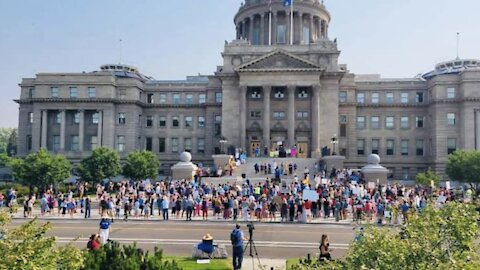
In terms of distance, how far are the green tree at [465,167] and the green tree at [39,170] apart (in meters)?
49.0

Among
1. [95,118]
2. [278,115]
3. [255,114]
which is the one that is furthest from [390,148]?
[95,118]

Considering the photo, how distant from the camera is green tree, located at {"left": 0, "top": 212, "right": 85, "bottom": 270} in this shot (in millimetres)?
8102

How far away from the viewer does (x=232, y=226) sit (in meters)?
30.4

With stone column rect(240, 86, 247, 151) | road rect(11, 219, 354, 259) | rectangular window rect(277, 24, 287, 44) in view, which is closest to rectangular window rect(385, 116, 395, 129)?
stone column rect(240, 86, 247, 151)

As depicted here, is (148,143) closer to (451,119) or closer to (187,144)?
(187,144)

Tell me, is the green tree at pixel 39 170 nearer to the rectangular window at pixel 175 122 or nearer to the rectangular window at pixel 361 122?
the rectangular window at pixel 175 122

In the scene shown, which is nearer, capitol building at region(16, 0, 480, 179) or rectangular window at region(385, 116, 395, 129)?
capitol building at region(16, 0, 480, 179)

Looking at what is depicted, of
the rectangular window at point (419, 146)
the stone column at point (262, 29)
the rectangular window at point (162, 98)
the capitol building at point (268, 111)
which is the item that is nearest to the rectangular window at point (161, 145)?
the capitol building at point (268, 111)

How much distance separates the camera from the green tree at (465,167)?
58.1 metres

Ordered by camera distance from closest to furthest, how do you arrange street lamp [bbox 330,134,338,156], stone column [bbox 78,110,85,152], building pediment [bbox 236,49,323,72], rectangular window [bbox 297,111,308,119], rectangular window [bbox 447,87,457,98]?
street lamp [bbox 330,134,338,156], building pediment [bbox 236,49,323,72], rectangular window [bbox 297,111,308,119], rectangular window [bbox 447,87,457,98], stone column [bbox 78,110,85,152]

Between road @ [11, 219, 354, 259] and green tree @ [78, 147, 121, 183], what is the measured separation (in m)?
27.1

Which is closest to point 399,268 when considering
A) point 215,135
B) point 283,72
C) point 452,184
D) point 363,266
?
point 363,266

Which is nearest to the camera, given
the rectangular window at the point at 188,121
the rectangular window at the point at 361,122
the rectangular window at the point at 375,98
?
Answer: the rectangular window at the point at 361,122

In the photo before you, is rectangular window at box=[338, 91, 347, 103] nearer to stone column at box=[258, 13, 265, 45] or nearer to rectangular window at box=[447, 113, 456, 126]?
rectangular window at box=[447, 113, 456, 126]
